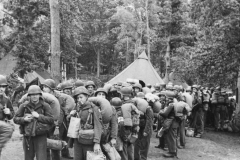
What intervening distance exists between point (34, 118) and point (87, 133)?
35.7 inches

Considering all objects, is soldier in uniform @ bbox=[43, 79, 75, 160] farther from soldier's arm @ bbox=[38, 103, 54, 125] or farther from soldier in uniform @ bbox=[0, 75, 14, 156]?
soldier's arm @ bbox=[38, 103, 54, 125]

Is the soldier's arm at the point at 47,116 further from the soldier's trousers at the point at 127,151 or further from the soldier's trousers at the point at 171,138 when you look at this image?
the soldier's trousers at the point at 171,138

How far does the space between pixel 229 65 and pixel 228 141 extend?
3407 mm

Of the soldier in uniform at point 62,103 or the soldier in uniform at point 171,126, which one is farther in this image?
the soldier in uniform at point 171,126

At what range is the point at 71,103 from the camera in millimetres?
5891

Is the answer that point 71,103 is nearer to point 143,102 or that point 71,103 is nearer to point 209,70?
point 143,102

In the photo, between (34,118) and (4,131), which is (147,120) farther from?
(4,131)

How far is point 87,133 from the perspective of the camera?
14.2 feet

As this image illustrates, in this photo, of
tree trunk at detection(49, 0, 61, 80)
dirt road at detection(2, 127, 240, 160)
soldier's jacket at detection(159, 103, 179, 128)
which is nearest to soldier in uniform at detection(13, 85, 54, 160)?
dirt road at detection(2, 127, 240, 160)

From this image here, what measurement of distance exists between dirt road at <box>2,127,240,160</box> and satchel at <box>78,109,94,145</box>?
2.85 meters

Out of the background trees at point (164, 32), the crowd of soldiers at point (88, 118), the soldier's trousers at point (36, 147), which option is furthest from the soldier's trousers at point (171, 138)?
the background trees at point (164, 32)

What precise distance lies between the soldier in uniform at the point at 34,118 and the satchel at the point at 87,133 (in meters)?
0.56

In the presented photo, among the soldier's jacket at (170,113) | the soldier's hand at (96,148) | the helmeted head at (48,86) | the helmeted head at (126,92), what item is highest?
the helmeted head at (48,86)

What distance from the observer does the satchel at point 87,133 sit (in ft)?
14.2
